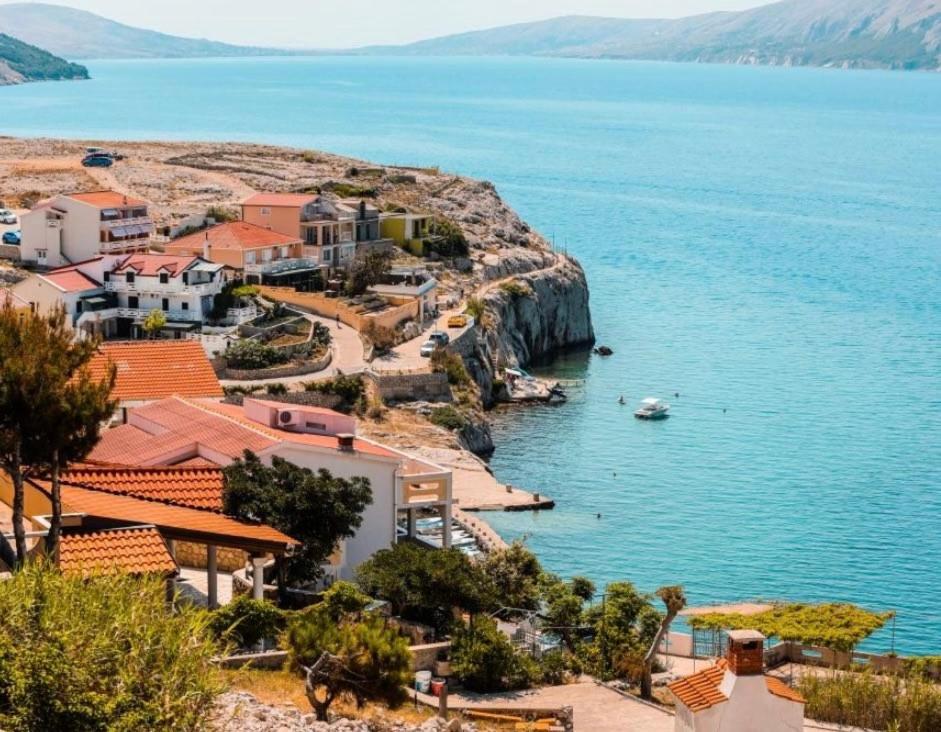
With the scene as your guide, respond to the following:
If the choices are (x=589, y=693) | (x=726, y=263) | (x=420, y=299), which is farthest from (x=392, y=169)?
(x=589, y=693)

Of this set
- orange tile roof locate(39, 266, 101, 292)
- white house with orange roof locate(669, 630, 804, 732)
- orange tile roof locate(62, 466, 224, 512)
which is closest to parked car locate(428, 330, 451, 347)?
orange tile roof locate(39, 266, 101, 292)

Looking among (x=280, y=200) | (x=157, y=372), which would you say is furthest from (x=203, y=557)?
(x=280, y=200)

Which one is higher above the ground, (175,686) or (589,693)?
(175,686)

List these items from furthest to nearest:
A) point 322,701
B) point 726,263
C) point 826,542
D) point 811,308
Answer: point 726,263, point 811,308, point 826,542, point 322,701

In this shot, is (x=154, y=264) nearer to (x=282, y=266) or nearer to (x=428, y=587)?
(x=282, y=266)

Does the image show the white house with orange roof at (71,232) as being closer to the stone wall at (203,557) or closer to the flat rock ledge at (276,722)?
the stone wall at (203,557)

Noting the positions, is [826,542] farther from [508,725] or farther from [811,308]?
[811,308]
